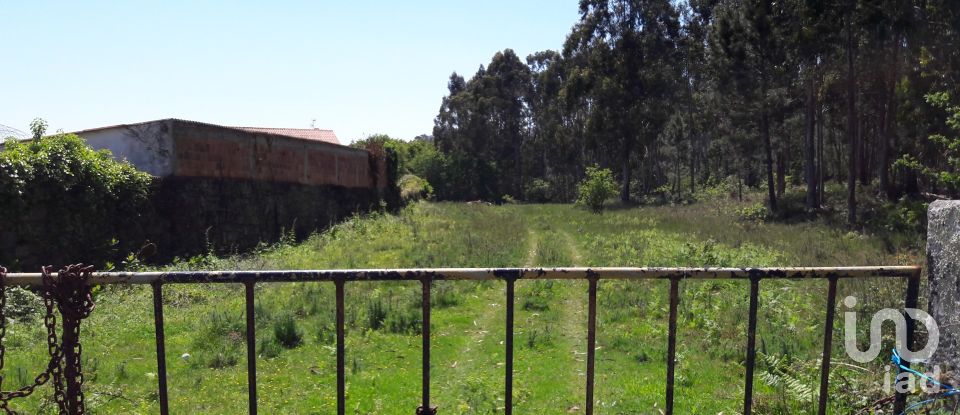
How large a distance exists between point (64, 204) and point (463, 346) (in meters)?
8.31

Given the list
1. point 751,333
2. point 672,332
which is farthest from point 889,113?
point 672,332

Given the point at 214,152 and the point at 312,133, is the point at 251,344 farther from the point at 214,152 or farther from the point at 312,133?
the point at 312,133

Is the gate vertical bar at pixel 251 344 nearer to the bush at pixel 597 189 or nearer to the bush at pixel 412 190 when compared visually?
the bush at pixel 412 190

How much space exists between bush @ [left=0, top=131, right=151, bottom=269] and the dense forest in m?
14.7

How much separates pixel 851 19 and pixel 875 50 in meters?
2.10

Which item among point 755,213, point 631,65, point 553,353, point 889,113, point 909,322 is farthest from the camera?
point 631,65

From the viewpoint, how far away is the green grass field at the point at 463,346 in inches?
210

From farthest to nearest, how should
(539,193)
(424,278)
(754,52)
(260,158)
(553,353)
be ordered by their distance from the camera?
(539,193), (754,52), (260,158), (553,353), (424,278)

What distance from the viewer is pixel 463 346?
731 centimetres

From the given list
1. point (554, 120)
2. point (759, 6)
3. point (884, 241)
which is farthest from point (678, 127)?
point (884, 241)

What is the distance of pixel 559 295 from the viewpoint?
10258mm

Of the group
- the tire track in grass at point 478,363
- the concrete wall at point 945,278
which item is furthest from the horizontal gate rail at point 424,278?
the tire track in grass at point 478,363

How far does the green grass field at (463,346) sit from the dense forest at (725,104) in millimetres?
4459

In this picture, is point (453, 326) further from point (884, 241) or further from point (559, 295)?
point (884, 241)
